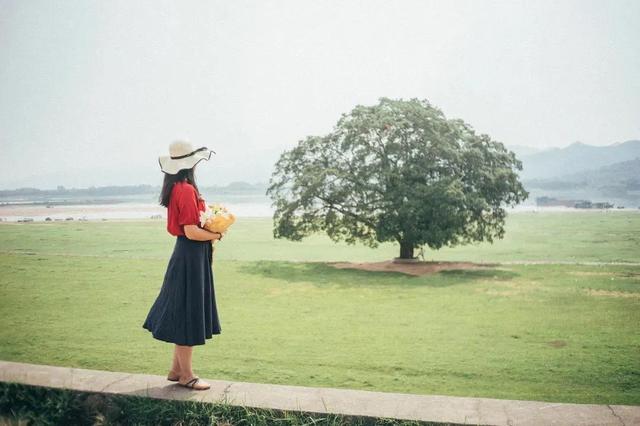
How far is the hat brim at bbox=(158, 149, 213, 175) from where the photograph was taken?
3900 millimetres

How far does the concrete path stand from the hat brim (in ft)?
5.72

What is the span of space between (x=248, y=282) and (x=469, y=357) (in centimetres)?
722

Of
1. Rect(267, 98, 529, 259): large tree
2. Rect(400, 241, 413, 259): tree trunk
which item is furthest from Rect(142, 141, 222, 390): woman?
Rect(400, 241, 413, 259): tree trunk

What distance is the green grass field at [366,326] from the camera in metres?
5.22

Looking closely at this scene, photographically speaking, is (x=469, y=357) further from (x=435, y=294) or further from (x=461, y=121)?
(x=461, y=121)

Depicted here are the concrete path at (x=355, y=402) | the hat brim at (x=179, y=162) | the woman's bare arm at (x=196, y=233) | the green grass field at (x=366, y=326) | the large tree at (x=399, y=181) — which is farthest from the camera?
the large tree at (x=399, y=181)

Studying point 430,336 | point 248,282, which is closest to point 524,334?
point 430,336

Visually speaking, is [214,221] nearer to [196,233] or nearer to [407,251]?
[196,233]

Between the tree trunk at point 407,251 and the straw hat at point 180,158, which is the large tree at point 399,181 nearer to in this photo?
the tree trunk at point 407,251

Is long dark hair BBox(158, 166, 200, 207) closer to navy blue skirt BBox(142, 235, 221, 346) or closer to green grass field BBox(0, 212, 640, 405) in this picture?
navy blue skirt BBox(142, 235, 221, 346)

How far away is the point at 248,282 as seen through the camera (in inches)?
480

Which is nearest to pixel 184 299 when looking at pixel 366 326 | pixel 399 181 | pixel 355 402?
pixel 355 402

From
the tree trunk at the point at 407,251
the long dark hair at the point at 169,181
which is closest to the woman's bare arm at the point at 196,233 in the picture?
the long dark hair at the point at 169,181

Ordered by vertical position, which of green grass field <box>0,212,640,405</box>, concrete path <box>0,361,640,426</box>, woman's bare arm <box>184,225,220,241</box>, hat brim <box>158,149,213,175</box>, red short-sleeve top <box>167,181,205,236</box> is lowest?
green grass field <box>0,212,640,405</box>
